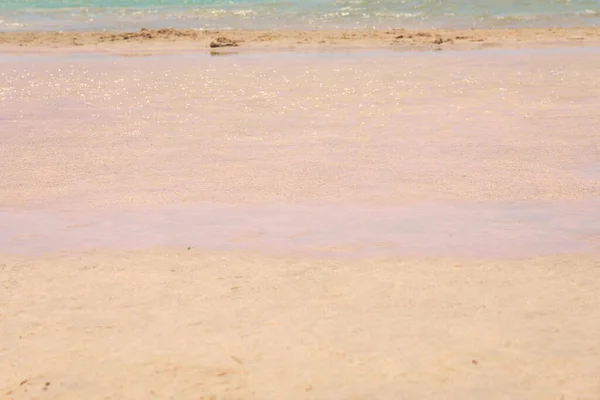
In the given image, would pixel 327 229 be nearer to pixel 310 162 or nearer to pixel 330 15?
pixel 310 162

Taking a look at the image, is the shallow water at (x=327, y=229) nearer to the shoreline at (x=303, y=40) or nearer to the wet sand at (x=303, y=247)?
the wet sand at (x=303, y=247)

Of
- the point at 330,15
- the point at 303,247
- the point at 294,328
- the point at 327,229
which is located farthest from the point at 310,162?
the point at 330,15

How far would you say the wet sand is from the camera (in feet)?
11.3

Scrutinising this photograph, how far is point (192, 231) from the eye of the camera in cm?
520

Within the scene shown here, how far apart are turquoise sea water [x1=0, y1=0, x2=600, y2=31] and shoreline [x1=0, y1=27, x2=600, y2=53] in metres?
2.07

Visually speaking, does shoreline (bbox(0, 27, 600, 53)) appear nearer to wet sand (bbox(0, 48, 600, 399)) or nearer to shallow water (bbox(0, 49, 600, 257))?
shallow water (bbox(0, 49, 600, 257))

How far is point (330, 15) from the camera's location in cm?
2178

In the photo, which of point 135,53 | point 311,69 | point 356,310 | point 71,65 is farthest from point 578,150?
point 135,53

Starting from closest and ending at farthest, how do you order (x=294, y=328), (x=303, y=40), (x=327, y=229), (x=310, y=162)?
(x=294, y=328) < (x=327, y=229) < (x=310, y=162) < (x=303, y=40)

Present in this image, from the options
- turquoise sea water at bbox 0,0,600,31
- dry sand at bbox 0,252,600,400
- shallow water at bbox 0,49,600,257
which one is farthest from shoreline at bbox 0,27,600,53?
dry sand at bbox 0,252,600,400

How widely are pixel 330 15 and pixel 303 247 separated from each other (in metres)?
17.7

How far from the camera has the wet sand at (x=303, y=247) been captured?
11.3ft

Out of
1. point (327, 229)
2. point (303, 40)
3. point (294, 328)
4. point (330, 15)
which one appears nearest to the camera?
point (294, 328)

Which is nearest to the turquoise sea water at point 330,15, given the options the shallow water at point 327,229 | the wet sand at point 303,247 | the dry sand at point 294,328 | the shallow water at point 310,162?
the shallow water at point 310,162
